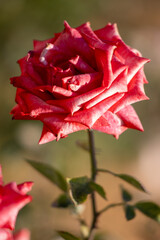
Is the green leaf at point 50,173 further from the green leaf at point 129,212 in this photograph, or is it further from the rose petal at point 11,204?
the rose petal at point 11,204

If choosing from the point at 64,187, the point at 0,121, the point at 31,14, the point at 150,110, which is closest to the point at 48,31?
the point at 31,14

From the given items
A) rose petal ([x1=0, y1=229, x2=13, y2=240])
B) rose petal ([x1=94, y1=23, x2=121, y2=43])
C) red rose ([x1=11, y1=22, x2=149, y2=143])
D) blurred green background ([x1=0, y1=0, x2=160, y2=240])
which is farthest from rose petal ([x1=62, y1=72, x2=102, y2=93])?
blurred green background ([x1=0, y1=0, x2=160, y2=240])

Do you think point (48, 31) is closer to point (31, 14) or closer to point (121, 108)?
point (31, 14)

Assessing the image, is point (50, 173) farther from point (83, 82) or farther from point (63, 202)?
point (83, 82)

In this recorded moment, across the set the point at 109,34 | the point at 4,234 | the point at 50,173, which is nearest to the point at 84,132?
the point at 50,173

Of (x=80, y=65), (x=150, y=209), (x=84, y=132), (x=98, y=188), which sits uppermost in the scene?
(x=80, y=65)

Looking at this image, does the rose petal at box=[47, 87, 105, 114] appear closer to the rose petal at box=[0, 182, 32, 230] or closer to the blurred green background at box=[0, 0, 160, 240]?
the rose petal at box=[0, 182, 32, 230]
